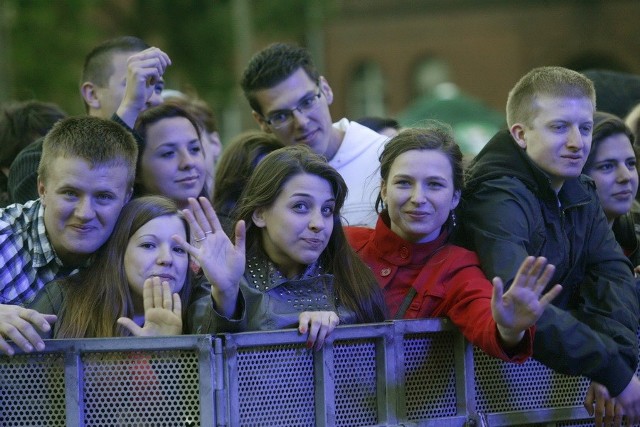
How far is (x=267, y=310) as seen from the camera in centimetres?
474

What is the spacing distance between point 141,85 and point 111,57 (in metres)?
1.25

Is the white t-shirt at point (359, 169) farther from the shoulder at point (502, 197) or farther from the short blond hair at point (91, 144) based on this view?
A: the short blond hair at point (91, 144)

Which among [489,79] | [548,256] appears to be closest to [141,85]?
[548,256]

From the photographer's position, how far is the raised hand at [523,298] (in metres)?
4.33

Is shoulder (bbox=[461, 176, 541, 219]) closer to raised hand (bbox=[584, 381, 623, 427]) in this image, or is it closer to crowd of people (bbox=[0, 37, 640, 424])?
crowd of people (bbox=[0, 37, 640, 424])

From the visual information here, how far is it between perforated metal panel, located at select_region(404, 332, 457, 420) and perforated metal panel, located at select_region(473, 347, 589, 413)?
0.39 feet

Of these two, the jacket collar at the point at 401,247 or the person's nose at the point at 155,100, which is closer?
the jacket collar at the point at 401,247

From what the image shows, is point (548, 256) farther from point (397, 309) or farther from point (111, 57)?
point (111, 57)

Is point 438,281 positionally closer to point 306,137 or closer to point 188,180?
point 188,180

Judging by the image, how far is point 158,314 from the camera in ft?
15.3

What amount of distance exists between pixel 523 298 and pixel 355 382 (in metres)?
0.70

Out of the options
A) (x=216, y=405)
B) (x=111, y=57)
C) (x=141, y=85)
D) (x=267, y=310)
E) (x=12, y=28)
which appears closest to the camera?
(x=216, y=405)

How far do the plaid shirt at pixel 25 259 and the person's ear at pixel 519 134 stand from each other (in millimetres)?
2132

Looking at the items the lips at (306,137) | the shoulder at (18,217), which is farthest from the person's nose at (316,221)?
the lips at (306,137)
